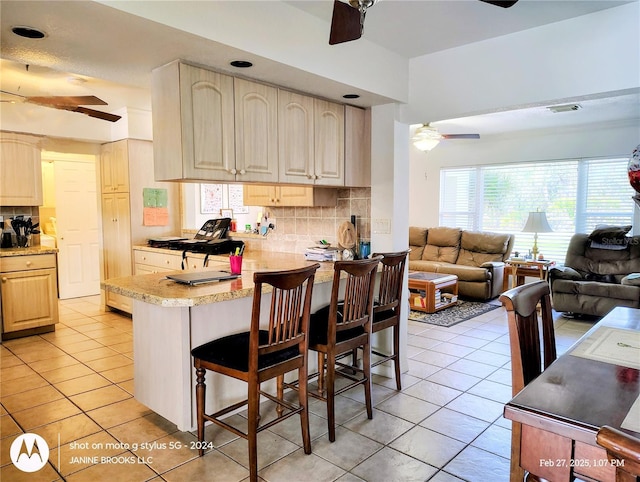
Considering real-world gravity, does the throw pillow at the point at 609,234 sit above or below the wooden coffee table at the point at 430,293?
above

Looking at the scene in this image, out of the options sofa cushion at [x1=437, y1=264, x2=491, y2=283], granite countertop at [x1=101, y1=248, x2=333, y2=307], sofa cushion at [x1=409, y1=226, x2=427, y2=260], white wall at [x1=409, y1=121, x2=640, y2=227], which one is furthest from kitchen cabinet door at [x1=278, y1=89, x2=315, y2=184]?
white wall at [x1=409, y1=121, x2=640, y2=227]

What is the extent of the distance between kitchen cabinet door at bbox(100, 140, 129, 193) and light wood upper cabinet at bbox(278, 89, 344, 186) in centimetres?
286

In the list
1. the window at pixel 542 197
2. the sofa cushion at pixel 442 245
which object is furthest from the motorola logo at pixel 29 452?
the window at pixel 542 197

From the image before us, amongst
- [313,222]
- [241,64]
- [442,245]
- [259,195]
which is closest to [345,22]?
[241,64]

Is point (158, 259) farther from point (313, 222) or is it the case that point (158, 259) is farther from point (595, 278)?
point (595, 278)

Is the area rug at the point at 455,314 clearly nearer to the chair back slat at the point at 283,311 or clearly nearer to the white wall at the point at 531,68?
the white wall at the point at 531,68

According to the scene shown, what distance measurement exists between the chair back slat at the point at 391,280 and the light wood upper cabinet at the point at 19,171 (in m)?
4.10

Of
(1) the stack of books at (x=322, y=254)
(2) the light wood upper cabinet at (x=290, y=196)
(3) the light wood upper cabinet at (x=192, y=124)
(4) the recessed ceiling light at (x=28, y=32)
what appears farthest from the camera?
(2) the light wood upper cabinet at (x=290, y=196)

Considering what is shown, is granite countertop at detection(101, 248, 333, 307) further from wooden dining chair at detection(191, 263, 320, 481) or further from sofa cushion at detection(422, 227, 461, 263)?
sofa cushion at detection(422, 227, 461, 263)

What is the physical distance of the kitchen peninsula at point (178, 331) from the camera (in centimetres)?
226

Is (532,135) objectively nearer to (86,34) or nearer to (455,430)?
(455,430)

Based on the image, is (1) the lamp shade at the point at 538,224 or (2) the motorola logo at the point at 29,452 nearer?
(2) the motorola logo at the point at 29,452

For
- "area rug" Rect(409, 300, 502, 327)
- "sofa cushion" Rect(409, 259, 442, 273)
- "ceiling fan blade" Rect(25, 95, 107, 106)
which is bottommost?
"area rug" Rect(409, 300, 502, 327)

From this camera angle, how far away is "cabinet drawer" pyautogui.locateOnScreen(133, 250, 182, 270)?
444 cm
